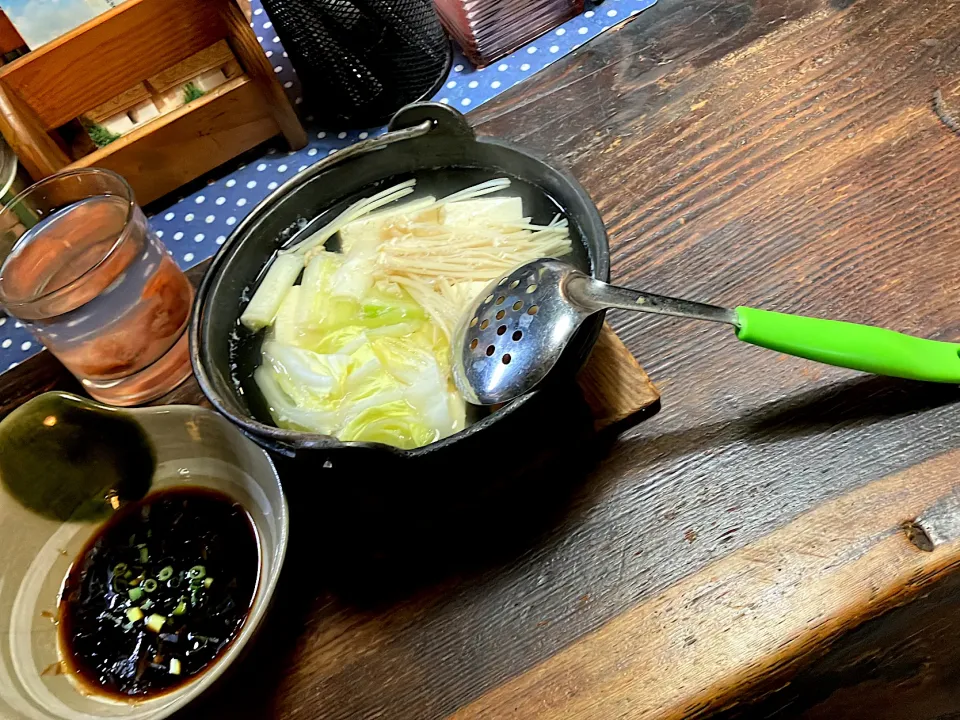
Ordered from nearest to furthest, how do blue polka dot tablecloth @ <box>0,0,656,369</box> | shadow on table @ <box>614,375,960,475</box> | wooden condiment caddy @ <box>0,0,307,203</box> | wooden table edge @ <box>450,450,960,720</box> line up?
wooden table edge @ <box>450,450,960,720</box>, shadow on table @ <box>614,375,960,475</box>, wooden condiment caddy @ <box>0,0,307,203</box>, blue polka dot tablecloth @ <box>0,0,656,369</box>

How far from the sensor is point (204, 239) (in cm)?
121

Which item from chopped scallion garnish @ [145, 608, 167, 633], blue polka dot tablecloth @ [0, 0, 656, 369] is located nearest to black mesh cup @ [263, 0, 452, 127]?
blue polka dot tablecloth @ [0, 0, 656, 369]

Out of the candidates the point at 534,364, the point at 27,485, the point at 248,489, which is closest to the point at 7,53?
the point at 27,485

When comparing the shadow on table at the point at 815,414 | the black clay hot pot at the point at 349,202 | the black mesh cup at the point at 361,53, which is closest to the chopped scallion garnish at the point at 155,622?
the black clay hot pot at the point at 349,202

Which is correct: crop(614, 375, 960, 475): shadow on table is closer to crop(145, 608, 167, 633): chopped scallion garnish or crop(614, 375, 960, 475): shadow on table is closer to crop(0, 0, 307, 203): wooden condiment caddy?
crop(145, 608, 167, 633): chopped scallion garnish

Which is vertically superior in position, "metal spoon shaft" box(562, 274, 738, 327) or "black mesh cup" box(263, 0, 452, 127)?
"black mesh cup" box(263, 0, 452, 127)

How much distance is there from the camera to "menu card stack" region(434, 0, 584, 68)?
1.25 metres

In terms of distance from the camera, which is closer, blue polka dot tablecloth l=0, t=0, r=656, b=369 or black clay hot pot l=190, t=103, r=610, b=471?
black clay hot pot l=190, t=103, r=610, b=471

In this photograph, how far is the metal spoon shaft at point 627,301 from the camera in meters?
0.69

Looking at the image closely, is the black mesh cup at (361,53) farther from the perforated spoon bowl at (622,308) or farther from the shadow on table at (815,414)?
the shadow on table at (815,414)

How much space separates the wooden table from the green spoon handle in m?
0.05

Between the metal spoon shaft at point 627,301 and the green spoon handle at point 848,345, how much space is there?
0.02 m

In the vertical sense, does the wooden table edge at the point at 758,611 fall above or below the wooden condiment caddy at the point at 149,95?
below

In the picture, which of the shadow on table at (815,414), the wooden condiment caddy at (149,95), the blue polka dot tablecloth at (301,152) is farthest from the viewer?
the blue polka dot tablecloth at (301,152)
